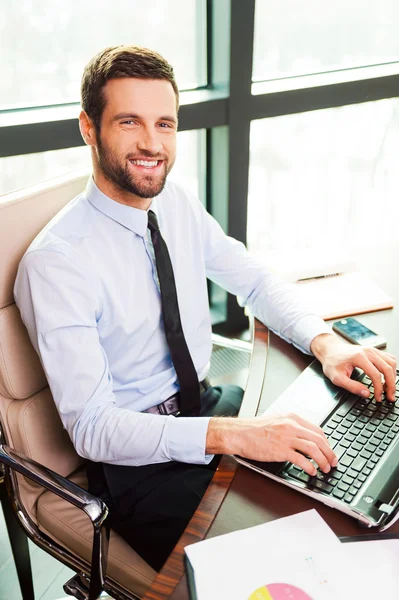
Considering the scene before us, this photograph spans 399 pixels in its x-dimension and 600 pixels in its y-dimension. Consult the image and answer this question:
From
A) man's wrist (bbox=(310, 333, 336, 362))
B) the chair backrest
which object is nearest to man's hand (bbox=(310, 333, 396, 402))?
man's wrist (bbox=(310, 333, 336, 362))

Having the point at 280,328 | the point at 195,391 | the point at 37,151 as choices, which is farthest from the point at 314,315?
the point at 37,151

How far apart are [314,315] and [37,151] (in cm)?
101

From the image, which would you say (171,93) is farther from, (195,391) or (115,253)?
(195,391)

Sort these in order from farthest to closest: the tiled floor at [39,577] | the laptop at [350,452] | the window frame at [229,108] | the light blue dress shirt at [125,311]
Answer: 1. the window frame at [229,108]
2. the tiled floor at [39,577]
3. the light blue dress shirt at [125,311]
4. the laptop at [350,452]

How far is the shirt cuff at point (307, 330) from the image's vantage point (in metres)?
1.32

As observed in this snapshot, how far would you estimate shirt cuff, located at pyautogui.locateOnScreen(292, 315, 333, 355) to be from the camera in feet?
4.33

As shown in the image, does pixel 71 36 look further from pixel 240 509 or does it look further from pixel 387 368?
pixel 240 509

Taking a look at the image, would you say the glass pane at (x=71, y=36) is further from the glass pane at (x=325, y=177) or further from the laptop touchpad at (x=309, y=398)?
the laptop touchpad at (x=309, y=398)

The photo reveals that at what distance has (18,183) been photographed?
6.68 feet

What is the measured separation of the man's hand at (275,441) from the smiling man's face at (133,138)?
0.58 metres

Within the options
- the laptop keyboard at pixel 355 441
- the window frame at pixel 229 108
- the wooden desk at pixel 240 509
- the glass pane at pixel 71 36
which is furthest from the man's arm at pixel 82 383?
the glass pane at pixel 71 36

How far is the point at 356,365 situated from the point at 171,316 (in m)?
0.43

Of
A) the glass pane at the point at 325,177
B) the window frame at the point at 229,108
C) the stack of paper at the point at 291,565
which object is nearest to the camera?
the stack of paper at the point at 291,565

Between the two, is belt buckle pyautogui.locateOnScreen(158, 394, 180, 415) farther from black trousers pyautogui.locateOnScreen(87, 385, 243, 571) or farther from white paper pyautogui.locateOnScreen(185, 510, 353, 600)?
white paper pyautogui.locateOnScreen(185, 510, 353, 600)
